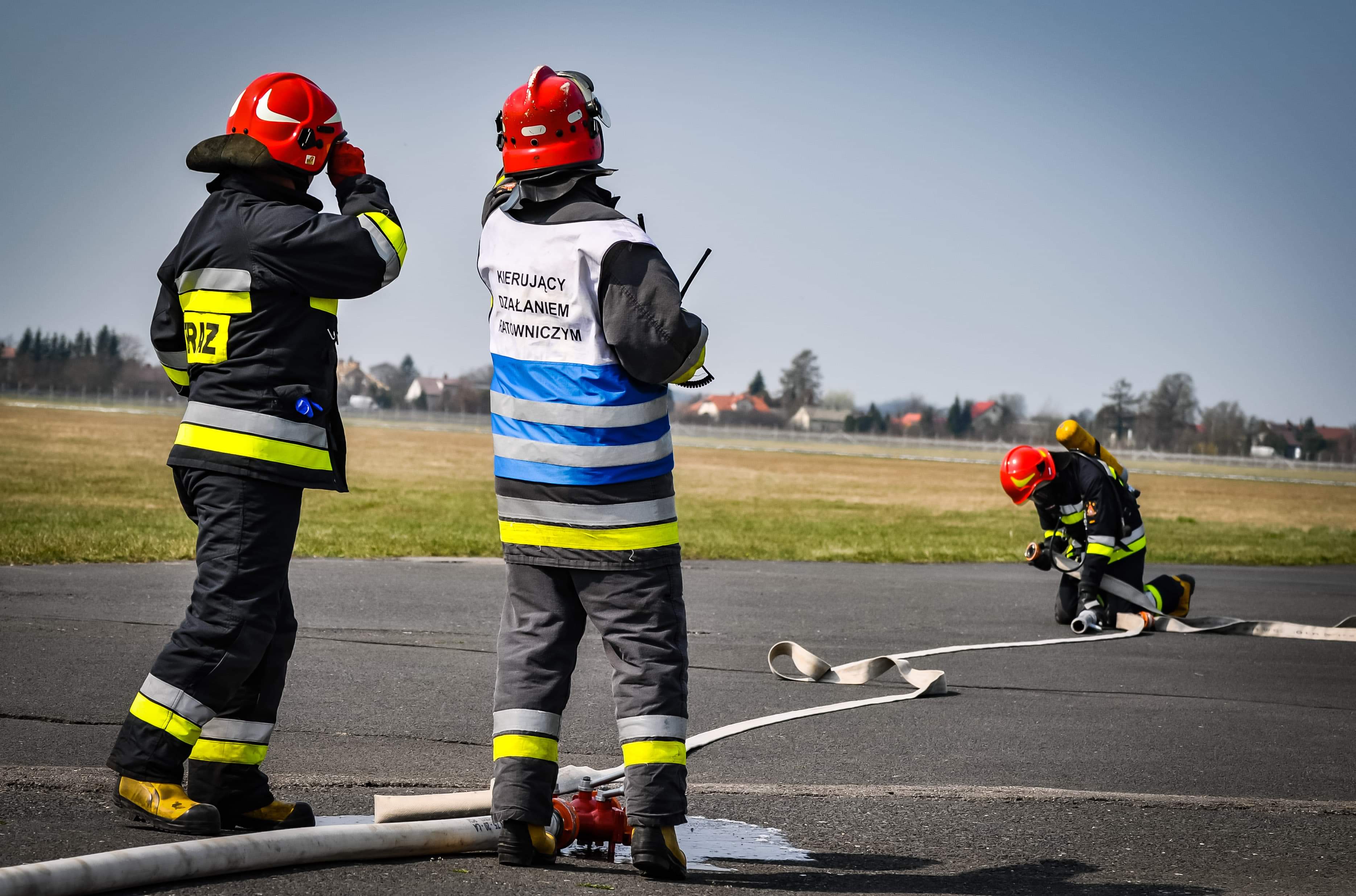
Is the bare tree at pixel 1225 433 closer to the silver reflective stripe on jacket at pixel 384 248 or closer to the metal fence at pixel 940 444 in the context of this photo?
the metal fence at pixel 940 444

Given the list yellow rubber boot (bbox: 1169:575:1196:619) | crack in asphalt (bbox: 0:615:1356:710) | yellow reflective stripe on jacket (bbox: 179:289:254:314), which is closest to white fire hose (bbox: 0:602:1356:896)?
yellow reflective stripe on jacket (bbox: 179:289:254:314)

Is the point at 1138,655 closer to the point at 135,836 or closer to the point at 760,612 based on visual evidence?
the point at 760,612

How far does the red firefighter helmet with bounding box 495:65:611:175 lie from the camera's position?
139 inches

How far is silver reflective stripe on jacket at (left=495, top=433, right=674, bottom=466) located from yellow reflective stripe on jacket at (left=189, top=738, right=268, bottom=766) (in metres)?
1.19

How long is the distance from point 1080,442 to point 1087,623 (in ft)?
4.59

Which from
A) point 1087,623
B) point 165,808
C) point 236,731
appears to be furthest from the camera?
point 1087,623

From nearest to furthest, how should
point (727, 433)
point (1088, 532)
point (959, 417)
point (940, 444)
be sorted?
point (1088, 532) < point (727, 433) < point (940, 444) < point (959, 417)

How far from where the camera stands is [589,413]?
3455 millimetres

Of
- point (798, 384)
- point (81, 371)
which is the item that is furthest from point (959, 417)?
point (81, 371)

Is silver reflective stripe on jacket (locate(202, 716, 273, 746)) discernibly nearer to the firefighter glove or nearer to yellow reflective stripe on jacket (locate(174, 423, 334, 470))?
yellow reflective stripe on jacket (locate(174, 423, 334, 470))

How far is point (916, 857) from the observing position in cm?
366

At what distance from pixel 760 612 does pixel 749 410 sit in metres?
132

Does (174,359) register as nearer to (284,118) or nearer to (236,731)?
(284,118)

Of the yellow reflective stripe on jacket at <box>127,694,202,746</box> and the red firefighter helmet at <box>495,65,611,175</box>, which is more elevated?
the red firefighter helmet at <box>495,65,611,175</box>
